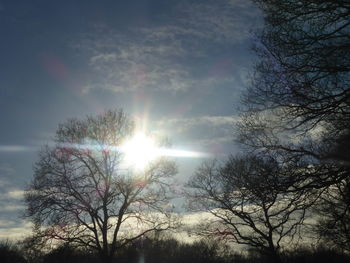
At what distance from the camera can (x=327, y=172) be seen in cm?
704

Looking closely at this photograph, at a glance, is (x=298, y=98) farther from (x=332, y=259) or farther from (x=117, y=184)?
Answer: (x=332, y=259)

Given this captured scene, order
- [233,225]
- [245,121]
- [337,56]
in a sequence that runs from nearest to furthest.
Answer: [337,56]
[245,121]
[233,225]

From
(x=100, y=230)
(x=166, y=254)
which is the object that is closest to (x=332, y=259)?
(x=166, y=254)

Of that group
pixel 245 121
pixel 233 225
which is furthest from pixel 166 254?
pixel 245 121

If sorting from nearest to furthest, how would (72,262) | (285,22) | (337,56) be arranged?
(337,56)
(285,22)
(72,262)

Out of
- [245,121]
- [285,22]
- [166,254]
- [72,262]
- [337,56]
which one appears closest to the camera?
[337,56]

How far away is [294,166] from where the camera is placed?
304 inches

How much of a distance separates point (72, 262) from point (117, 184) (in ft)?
58.6

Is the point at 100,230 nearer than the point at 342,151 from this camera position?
No

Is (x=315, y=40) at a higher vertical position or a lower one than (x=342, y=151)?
higher

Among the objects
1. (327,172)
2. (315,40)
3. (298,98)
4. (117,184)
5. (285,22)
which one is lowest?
(327,172)

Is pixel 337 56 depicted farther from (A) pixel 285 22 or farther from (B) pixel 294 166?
(B) pixel 294 166

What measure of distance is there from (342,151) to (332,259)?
114ft

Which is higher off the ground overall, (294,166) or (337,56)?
(337,56)
